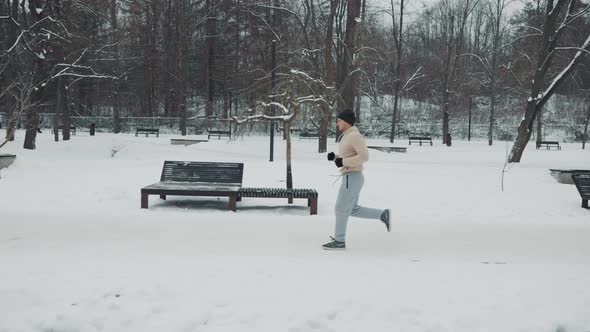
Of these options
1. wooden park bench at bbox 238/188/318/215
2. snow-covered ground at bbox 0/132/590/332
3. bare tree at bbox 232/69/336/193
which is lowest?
snow-covered ground at bbox 0/132/590/332

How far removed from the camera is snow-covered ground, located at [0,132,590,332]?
4.35 m

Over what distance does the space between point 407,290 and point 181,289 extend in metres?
2.07

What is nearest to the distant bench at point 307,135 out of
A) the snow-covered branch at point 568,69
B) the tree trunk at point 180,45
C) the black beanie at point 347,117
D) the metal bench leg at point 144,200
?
the tree trunk at point 180,45

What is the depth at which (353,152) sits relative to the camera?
6457 mm

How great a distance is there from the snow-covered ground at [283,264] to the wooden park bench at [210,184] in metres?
0.34

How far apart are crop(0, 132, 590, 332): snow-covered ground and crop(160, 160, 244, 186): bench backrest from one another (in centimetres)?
42

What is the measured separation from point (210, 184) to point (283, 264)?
4847 millimetres

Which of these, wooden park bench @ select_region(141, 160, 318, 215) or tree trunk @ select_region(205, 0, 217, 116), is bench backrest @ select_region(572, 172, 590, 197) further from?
tree trunk @ select_region(205, 0, 217, 116)

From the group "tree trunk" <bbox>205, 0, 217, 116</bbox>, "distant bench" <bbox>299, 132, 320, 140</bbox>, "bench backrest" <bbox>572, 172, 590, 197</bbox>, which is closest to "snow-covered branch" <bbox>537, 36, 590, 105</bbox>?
"bench backrest" <bbox>572, 172, 590, 197</bbox>

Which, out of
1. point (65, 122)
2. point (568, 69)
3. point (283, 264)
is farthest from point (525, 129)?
point (65, 122)

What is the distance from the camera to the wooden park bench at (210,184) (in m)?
9.30

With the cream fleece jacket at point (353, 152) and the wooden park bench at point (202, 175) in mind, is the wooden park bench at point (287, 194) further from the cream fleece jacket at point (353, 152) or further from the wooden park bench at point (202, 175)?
the cream fleece jacket at point (353, 152)

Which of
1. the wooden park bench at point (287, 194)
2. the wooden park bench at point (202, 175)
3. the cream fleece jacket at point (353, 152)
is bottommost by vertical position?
the wooden park bench at point (287, 194)

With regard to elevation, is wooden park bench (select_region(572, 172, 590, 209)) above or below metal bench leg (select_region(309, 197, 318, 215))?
above
